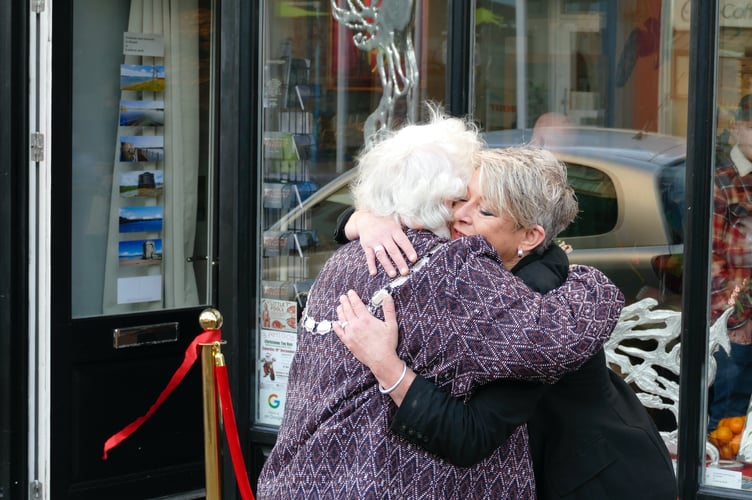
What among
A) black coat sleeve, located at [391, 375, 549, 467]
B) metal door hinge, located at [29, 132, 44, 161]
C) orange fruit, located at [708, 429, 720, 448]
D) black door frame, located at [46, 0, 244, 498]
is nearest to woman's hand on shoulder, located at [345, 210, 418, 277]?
black coat sleeve, located at [391, 375, 549, 467]

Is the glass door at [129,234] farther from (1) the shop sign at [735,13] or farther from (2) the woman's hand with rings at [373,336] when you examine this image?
(2) the woman's hand with rings at [373,336]

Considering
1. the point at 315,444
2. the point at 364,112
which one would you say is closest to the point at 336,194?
the point at 364,112

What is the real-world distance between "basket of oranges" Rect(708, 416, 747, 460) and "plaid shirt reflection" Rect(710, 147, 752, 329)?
0.99 ft

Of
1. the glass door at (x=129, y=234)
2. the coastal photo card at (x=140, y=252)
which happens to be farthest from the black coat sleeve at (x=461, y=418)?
the coastal photo card at (x=140, y=252)

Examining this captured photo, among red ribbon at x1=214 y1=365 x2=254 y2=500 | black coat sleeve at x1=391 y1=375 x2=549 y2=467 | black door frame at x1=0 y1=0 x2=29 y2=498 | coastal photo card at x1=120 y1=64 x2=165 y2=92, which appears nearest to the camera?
black coat sleeve at x1=391 y1=375 x2=549 y2=467

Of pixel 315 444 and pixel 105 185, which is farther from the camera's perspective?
pixel 105 185

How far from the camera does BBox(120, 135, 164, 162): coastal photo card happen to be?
478 centimetres

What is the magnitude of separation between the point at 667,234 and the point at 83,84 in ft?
8.53

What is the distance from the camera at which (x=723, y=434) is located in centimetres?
329

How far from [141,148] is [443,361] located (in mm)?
3229

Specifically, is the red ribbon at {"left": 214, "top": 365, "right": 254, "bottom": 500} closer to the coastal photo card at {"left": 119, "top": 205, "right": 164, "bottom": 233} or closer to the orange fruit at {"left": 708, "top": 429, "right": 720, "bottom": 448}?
the orange fruit at {"left": 708, "top": 429, "right": 720, "bottom": 448}

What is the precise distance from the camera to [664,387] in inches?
143

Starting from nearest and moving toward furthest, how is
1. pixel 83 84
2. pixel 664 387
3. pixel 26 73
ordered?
1. pixel 664 387
2. pixel 26 73
3. pixel 83 84

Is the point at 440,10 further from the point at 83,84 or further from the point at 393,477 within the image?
the point at 393,477
